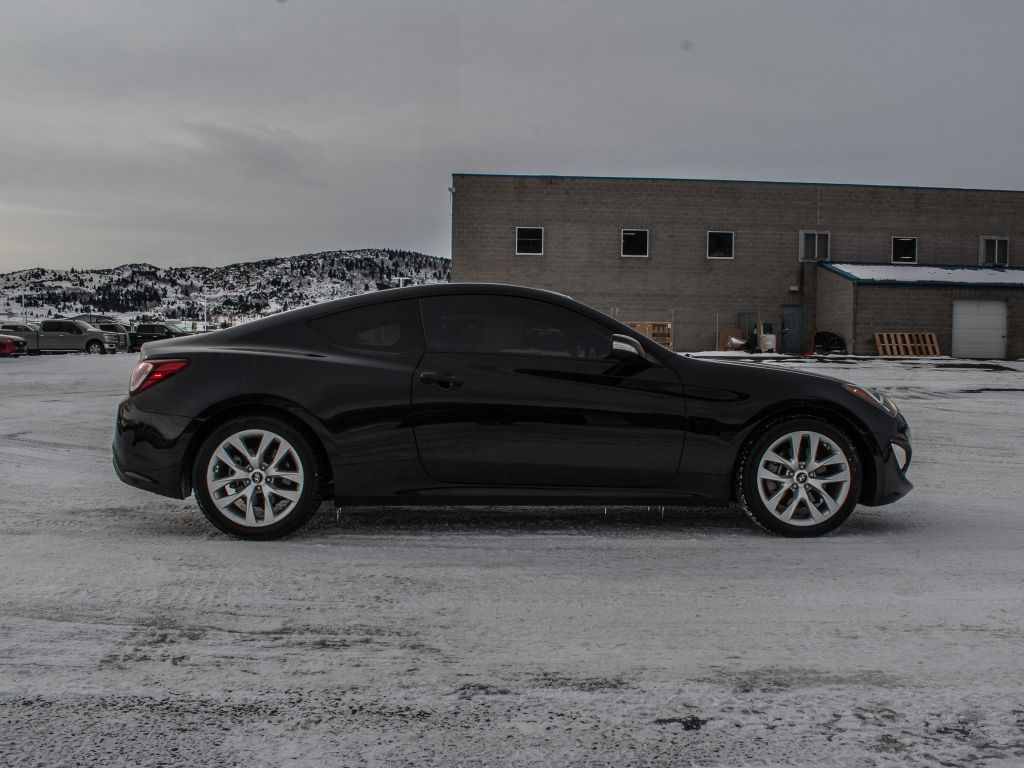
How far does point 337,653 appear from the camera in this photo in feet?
10.1

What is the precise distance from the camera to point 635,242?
1475 inches

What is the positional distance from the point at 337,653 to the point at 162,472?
7.49 feet

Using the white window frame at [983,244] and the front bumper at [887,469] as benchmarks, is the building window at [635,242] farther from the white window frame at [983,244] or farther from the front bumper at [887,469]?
the front bumper at [887,469]

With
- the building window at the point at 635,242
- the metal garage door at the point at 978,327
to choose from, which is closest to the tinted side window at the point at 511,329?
the building window at the point at 635,242

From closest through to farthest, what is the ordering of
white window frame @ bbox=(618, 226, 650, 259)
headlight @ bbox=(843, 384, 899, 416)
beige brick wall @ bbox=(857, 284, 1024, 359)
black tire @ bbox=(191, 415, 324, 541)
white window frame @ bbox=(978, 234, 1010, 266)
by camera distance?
black tire @ bbox=(191, 415, 324, 541), headlight @ bbox=(843, 384, 899, 416), beige brick wall @ bbox=(857, 284, 1024, 359), white window frame @ bbox=(618, 226, 650, 259), white window frame @ bbox=(978, 234, 1010, 266)

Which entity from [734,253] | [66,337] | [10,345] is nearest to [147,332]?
[66,337]

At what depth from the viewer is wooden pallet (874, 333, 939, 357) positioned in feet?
116

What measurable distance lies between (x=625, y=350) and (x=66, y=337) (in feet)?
137

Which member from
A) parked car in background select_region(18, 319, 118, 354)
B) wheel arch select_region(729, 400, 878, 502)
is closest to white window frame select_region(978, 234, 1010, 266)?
wheel arch select_region(729, 400, 878, 502)

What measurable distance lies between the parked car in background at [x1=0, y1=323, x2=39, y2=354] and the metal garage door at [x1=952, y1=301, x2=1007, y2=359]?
41.0 metres

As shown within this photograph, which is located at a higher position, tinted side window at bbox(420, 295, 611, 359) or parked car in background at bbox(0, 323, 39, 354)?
parked car in background at bbox(0, 323, 39, 354)

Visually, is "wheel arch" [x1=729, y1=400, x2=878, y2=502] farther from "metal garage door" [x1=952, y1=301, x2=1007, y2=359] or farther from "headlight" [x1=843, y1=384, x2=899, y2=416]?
"metal garage door" [x1=952, y1=301, x2=1007, y2=359]

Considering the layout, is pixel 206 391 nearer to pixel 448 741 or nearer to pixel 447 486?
pixel 447 486

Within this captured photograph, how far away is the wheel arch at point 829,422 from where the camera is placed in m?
4.98
